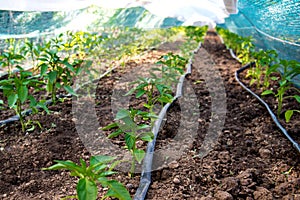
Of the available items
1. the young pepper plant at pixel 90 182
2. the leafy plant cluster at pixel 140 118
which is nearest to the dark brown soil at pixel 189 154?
the leafy plant cluster at pixel 140 118

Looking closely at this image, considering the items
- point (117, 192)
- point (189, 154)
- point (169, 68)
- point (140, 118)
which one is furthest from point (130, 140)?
point (169, 68)

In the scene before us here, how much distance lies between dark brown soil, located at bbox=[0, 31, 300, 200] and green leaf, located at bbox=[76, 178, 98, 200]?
21.6 inches

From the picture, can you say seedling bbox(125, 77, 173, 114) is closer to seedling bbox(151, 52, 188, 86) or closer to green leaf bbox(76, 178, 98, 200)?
seedling bbox(151, 52, 188, 86)

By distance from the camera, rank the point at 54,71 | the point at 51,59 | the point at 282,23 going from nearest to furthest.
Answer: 1. the point at 54,71
2. the point at 51,59
3. the point at 282,23

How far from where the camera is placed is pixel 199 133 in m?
2.63

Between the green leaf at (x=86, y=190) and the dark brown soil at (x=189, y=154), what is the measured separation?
1.80 ft

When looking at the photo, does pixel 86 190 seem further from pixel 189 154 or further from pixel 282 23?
pixel 282 23

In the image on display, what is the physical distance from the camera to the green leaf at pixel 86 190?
123 cm

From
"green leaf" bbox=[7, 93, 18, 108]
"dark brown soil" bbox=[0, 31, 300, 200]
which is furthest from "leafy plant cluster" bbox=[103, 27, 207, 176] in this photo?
"green leaf" bbox=[7, 93, 18, 108]

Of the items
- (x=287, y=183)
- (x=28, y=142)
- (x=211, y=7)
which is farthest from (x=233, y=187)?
(x=211, y=7)

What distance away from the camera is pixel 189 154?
2279 millimetres

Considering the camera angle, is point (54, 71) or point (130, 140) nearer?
point (130, 140)

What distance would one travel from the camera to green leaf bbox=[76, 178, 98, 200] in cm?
123

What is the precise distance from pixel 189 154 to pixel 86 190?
1.15m
